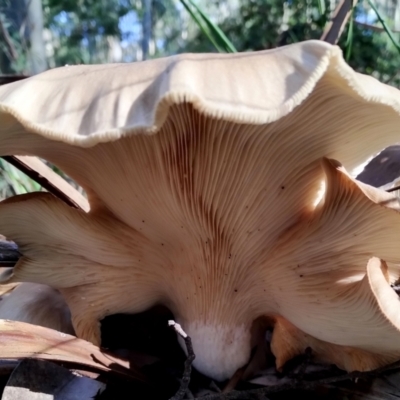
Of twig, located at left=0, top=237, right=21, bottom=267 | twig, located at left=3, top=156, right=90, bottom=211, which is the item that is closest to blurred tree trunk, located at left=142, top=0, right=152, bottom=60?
twig, located at left=3, top=156, right=90, bottom=211

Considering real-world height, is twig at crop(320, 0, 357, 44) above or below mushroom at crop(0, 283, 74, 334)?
above

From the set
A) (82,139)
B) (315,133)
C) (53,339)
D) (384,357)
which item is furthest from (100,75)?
(384,357)

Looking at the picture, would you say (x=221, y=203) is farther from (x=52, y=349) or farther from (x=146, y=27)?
(x=146, y=27)

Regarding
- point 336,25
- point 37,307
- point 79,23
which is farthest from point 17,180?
point 79,23

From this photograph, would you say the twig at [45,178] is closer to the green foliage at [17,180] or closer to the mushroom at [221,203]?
the mushroom at [221,203]

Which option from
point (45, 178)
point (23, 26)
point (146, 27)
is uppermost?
point (45, 178)

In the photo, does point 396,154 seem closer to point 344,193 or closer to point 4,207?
point 344,193

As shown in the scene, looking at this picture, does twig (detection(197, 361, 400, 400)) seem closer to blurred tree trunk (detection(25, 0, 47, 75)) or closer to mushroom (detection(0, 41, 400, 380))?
mushroom (detection(0, 41, 400, 380))
